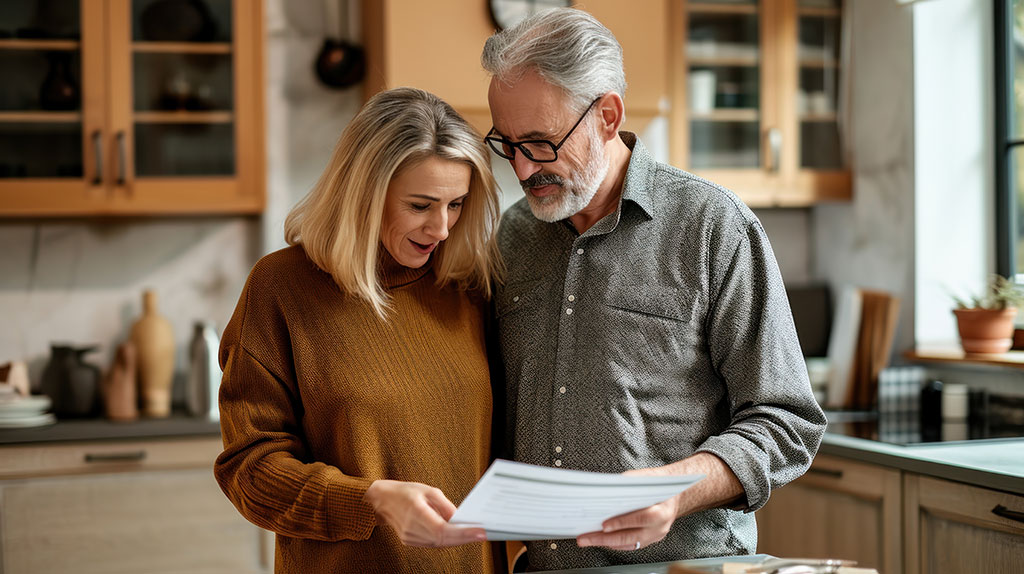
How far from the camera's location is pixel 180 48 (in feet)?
10.2

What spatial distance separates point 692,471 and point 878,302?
81.6 inches

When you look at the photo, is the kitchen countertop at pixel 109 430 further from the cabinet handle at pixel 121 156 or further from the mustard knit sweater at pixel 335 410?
the mustard knit sweater at pixel 335 410

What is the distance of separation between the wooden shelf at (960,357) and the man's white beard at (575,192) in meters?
1.76

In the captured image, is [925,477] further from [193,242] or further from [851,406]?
[193,242]

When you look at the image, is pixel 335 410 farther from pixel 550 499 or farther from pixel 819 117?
pixel 819 117

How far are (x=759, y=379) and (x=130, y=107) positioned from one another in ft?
7.61

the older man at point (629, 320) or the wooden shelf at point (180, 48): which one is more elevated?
the wooden shelf at point (180, 48)

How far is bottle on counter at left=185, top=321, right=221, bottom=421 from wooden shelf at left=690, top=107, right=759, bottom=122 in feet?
5.80

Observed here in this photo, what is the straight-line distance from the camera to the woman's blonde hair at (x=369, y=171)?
1488 millimetres

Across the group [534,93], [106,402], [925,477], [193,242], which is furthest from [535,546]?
[193,242]

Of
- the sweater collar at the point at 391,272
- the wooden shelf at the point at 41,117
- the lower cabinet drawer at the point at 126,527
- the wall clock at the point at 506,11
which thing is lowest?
the lower cabinet drawer at the point at 126,527

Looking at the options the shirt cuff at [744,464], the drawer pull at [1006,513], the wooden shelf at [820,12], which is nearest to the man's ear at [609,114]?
the shirt cuff at [744,464]

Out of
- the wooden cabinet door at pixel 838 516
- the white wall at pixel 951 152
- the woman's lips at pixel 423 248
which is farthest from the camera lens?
the white wall at pixel 951 152

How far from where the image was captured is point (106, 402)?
10.0 ft
